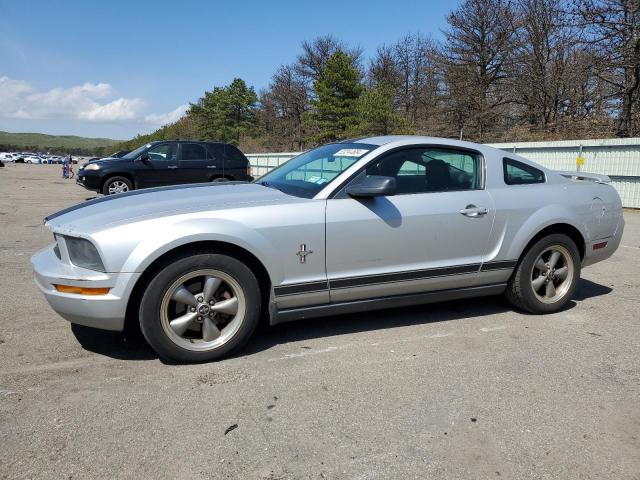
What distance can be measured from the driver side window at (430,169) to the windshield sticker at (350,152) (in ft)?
0.55

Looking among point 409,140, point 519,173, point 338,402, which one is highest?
point 409,140

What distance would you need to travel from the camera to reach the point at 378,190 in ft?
11.4

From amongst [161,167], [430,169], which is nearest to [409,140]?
[430,169]

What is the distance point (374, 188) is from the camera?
3490mm

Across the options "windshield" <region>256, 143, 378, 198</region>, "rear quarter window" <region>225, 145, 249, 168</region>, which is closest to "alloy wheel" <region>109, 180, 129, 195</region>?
"rear quarter window" <region>225, 145, 249, 168</region>

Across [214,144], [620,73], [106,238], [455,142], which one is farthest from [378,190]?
[620,73]

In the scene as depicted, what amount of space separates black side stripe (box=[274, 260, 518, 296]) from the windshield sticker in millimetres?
988

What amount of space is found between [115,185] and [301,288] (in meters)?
11.2

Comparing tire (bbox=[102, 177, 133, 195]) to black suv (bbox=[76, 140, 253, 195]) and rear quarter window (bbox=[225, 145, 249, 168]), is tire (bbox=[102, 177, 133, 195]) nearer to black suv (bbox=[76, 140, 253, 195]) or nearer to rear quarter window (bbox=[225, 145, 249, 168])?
black suv (bbox=[76, 140, 253, 195])

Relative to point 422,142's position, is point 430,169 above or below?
below

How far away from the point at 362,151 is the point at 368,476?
2.48 metres

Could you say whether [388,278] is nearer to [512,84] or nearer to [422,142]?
[422,142]

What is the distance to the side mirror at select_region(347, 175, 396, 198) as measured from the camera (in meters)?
3.47

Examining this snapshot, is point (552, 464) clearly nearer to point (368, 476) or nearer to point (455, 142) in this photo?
point (368, 476)
